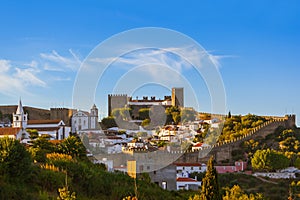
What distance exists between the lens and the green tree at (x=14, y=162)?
7.93 meters

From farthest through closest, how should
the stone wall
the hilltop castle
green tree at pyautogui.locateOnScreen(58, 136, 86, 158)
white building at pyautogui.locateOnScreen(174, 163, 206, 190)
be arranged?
the hilltop castle, the stone wall, white building at pyautogui.locateOnScreen(174, 163, 206, 190), green tree at pyautogui.locateOnScreen(58, 136, 86, 158)

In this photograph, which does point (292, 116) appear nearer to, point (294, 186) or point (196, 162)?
point (196, 162)

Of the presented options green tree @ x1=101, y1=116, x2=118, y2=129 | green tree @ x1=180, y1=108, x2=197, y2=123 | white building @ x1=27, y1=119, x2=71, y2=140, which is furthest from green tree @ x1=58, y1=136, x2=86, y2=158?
green tree @ x1=180, y1=108, x2=197, y2=123

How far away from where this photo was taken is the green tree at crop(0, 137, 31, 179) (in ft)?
26.0

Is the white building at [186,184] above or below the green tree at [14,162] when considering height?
below

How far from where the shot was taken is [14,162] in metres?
7.93

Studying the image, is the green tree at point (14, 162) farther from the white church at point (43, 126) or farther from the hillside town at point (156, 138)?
the white church at point (43, 126)

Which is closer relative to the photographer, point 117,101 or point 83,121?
point 83,121

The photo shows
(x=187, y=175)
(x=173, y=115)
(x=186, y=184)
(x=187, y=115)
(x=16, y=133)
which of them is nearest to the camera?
(x=186, y=184)

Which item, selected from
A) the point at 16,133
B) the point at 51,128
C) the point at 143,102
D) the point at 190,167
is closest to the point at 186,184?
the point at 190,167

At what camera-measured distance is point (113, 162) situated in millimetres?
17781

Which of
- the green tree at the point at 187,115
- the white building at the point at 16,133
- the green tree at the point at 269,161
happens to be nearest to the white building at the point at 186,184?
the green tree at the point at 269,161

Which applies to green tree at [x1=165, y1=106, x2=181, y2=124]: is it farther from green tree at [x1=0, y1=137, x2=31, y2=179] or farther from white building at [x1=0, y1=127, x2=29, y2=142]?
green tree at [x1=0, y1=137, x2=31, y2=179]

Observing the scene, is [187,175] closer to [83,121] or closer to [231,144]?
[231,144]
